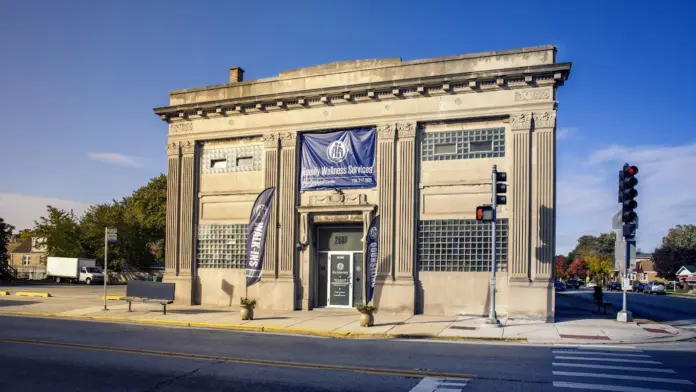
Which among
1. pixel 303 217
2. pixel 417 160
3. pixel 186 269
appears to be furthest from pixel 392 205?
pixel 186 269

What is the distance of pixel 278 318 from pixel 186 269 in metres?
7.21

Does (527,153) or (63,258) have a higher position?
(527,153)

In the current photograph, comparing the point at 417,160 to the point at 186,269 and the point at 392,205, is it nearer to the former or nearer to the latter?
the point at 392,205

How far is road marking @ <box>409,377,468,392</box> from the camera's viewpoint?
9.01m

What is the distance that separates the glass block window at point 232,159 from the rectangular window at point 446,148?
7.71 metres

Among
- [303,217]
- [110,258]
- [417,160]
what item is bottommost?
[110,258]

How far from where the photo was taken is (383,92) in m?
21.9

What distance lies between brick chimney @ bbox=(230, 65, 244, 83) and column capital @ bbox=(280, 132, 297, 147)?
462cm

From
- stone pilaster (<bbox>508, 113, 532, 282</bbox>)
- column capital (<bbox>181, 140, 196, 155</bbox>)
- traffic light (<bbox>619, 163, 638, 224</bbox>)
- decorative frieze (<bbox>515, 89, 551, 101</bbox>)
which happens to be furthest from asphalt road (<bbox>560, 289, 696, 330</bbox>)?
column capital (<bbox>181, 140, 196, 155</bbox>)

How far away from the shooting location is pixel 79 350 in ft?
42.4

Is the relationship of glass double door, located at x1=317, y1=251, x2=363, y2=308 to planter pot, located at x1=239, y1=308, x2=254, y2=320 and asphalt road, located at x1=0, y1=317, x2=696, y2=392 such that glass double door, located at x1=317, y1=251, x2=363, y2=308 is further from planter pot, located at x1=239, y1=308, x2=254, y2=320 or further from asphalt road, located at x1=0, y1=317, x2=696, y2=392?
asphalt road, located at x1=0, y1=317, x2=696, y2=392

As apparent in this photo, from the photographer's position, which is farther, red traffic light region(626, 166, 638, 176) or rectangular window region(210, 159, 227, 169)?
rectangular window region(210, 159, 227, 169)

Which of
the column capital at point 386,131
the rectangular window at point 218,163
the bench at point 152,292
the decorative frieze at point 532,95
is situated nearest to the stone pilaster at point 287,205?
the rectangular window at point 218,163

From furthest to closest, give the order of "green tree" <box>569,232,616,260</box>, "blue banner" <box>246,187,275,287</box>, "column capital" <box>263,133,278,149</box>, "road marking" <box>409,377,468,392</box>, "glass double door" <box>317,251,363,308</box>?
1. "green tree" <box>569,232,616,260</box>
2. "column capital" <box>263,133,278,149</box>
3. "glass double door" <box>317,251,363,308</box>
4. "blue banner" <box>246,187,275,287</box>
5. "road marking" <box>409,377,468,392</box>
